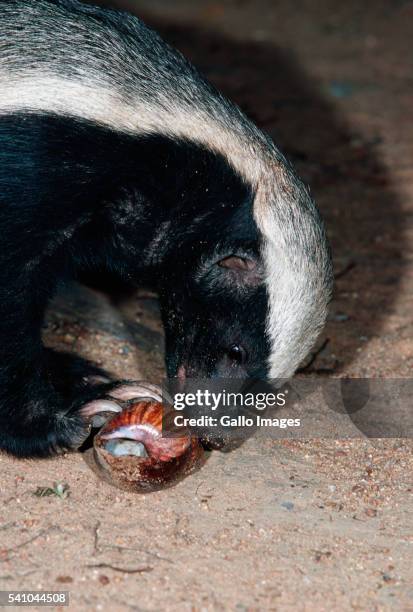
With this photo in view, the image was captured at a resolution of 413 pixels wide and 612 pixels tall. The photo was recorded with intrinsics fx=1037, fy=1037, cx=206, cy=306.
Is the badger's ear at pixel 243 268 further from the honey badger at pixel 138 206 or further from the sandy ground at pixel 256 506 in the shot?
the sandy ground at pixel 256 506

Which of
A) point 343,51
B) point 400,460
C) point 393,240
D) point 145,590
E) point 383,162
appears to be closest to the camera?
point 145,590

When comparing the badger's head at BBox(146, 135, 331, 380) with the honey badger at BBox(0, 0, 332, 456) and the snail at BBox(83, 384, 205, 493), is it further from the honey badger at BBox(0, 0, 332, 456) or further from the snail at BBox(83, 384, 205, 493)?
the snail at BBox(83, 384, 205, 493)

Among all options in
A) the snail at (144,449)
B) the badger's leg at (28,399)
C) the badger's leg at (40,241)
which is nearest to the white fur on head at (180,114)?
the badger's leg at (40,241)

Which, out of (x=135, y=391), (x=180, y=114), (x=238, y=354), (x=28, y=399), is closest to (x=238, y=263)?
(x=238, y=354)

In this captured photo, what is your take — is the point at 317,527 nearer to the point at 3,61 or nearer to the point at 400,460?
the point at 400,460

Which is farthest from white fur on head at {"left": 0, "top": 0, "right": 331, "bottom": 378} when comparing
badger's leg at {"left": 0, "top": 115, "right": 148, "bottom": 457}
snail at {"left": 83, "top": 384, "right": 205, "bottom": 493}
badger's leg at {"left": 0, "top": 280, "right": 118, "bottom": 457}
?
badger's leg at {"left": 0, "top": 280, "right": 118, "bottom": 457}

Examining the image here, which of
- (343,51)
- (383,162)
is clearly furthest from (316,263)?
(343,51)

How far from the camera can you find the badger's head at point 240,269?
13.0 feet

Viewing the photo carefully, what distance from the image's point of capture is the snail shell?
3994mm

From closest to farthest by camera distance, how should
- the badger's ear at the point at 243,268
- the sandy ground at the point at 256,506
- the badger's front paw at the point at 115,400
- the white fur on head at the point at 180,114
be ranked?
the sandy ground at the point at 256,506
the white fur on head at the point at 180,114
the badger's ear at the point at 243,268
the badger's front paw at the point at 115,400

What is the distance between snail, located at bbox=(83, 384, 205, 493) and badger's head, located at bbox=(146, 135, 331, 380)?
32 centimetres

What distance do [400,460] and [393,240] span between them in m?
2.64

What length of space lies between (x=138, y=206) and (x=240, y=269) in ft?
1.62

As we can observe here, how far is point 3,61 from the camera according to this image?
4008mm
